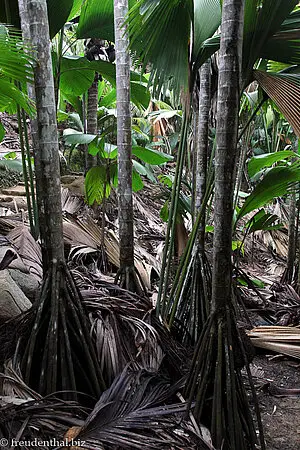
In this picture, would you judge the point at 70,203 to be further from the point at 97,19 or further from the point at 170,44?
the point at 170,44

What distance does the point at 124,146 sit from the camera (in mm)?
3043

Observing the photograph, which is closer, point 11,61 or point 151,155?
point 11,61

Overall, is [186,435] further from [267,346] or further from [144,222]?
[144,222]

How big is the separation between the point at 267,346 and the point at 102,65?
2.66 m

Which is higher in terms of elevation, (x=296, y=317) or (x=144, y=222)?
(x=144, y=222)

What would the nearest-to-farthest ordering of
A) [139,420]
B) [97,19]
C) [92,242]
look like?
1. [139,420]
2. [97,19]
3. [92,242]

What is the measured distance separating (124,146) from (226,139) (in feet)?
4.31

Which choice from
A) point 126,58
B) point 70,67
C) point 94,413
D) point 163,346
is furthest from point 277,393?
point 70,67

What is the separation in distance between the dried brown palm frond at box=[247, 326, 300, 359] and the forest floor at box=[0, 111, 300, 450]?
0.09 meters

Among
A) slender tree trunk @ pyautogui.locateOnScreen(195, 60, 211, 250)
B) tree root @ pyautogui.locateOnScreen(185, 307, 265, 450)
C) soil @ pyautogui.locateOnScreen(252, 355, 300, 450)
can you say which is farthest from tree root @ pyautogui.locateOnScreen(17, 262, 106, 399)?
slender tree trunk @ pyautogui.locateOnScreen(195, 60, 211, 250)

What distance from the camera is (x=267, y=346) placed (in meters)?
3.21

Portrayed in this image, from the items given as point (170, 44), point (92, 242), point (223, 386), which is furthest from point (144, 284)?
point (170, 44)

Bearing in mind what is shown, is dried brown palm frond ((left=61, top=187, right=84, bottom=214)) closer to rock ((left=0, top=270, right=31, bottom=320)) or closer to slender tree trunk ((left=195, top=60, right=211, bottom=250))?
slender tree trunk ((left=195, top=60, right=211, bottom=250))

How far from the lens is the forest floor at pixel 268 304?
2410 millimetres
